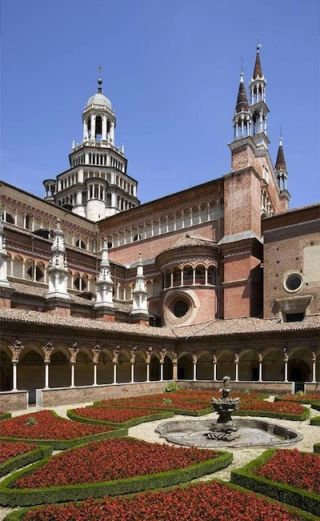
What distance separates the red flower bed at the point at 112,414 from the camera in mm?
19891

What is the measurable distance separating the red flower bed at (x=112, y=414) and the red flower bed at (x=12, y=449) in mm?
6265

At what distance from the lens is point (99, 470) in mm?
11047

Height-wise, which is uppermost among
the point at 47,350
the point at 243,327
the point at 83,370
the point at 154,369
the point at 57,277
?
the point at 57,277

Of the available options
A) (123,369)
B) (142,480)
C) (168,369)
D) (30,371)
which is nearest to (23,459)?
(142,480)

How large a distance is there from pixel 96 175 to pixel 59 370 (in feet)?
145

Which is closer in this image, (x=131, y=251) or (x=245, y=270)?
(x=245, y=270)

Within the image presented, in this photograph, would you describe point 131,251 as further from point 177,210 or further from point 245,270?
point 245,270

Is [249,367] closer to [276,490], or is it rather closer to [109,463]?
[109,463]

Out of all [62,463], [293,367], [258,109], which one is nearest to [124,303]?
[293,367]

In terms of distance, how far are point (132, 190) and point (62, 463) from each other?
223 ft

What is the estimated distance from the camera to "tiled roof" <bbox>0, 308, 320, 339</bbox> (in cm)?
2695

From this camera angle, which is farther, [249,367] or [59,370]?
[249,367]

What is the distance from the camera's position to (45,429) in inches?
640

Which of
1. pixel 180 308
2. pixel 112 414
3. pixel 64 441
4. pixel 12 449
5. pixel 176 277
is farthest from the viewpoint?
pixel 176 277
